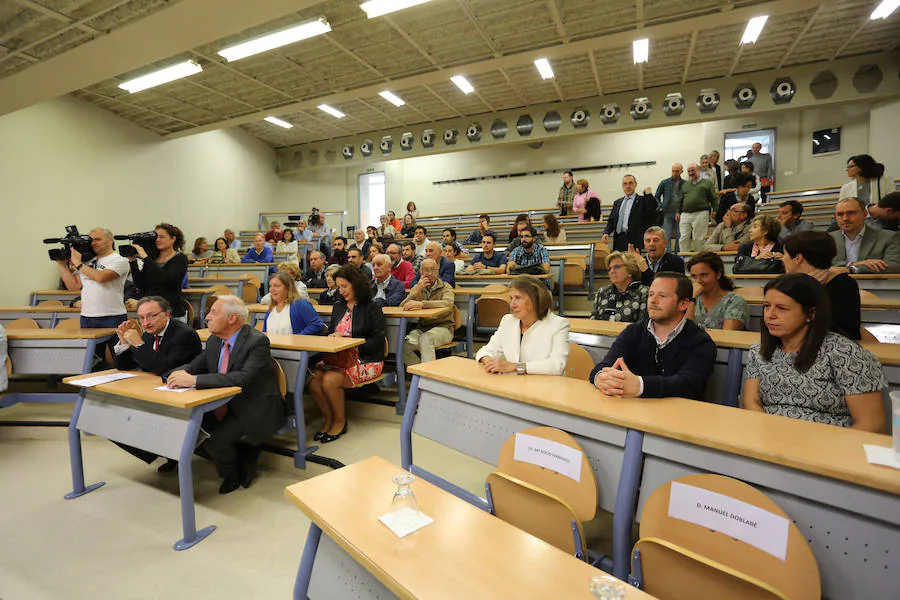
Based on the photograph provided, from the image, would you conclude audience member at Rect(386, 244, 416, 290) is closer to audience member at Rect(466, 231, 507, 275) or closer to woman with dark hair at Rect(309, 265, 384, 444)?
audience member at Rect(466, 231, 507, 275)

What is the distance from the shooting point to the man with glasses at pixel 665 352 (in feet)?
5.01

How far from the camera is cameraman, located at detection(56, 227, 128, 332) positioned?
10.4 feet

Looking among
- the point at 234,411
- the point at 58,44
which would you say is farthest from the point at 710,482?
the point at 58,44

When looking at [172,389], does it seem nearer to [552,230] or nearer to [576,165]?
[552,230]

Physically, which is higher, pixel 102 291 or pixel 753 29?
pixel 753 29

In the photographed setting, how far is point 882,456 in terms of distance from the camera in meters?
0.98

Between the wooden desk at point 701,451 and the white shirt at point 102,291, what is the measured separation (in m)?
2.83

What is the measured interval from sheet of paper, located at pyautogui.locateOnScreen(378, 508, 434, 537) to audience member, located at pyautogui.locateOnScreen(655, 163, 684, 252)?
6.17 meters

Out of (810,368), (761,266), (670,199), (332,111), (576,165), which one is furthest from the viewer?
(576,165)

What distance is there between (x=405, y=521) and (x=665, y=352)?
128 centimetres

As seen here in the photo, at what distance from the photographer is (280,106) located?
25.2 feet

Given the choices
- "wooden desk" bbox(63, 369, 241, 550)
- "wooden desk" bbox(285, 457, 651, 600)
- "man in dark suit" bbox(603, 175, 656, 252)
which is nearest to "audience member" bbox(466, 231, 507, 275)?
"man in dark suit" bbox(603, 175, 656, 252)

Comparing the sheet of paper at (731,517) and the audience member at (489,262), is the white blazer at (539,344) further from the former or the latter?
the audience member at (489,262)

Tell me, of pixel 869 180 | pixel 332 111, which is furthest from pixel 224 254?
pixel 869 180
